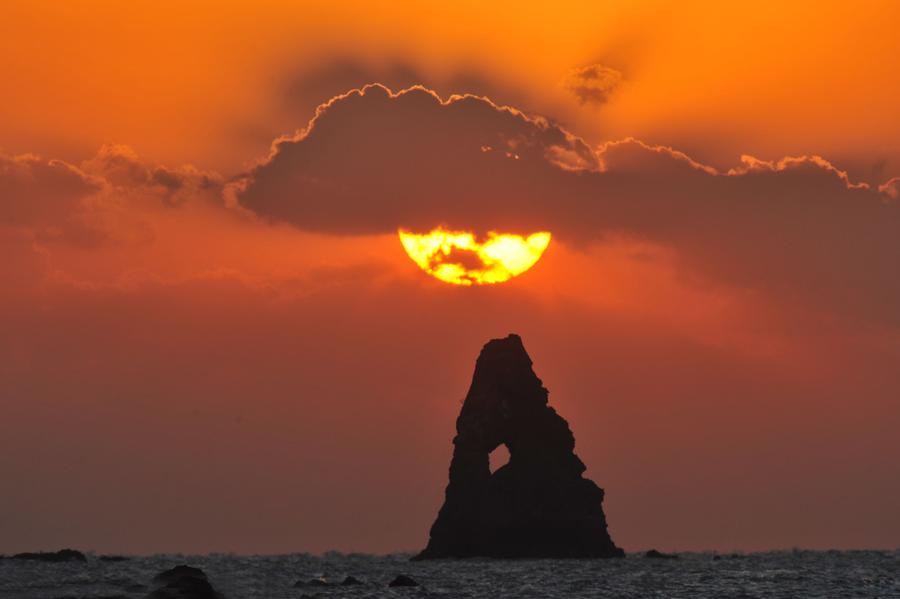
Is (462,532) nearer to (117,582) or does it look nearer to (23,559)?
(23,559)

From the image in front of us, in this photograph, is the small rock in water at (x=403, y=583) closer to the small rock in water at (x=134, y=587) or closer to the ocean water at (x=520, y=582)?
the ocean water at (x=520, y=582)

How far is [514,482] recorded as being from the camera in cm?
15788

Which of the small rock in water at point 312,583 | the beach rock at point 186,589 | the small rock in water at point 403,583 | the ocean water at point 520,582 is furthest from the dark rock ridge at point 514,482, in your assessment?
the beach rock at point 186,589

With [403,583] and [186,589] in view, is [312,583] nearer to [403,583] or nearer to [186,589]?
[403,583]

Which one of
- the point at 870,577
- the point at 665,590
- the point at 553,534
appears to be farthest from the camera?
the point at 553,534

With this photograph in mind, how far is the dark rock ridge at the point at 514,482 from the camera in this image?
507ft

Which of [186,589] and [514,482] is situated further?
[514,482]

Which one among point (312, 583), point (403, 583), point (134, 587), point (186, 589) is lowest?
point (186, 589)

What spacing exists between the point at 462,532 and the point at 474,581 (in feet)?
177

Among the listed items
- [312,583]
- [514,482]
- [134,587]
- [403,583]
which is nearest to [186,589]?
[134,587]

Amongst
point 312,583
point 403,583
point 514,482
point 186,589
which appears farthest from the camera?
point 514,482

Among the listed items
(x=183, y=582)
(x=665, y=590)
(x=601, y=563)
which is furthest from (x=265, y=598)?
(x=601, y=563)

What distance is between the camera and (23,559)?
155m

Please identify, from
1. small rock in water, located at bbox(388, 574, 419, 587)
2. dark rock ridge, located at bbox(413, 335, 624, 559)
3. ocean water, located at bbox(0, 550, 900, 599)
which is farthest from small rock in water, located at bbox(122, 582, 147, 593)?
dark rock ridge, located at bbox(413, 335, 624, 559)
